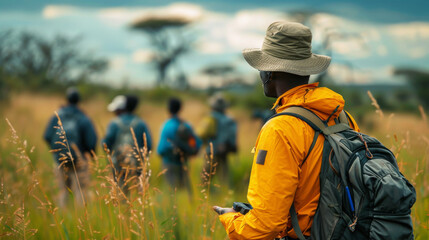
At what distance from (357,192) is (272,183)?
0.34 metres

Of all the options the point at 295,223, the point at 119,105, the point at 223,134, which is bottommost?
the point at 223,134

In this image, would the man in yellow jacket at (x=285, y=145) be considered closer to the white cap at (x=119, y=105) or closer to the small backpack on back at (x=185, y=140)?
the white cap at (x=119, y=105)

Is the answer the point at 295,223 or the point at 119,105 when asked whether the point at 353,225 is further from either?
the point at 119,105

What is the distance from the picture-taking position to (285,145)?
1776 millimetres

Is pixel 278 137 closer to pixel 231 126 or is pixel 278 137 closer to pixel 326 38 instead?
pixel 231 126

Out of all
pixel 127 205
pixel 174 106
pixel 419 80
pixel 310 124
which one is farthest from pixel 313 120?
pixel 419 80

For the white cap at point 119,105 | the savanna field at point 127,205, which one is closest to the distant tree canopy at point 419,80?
the savanna field at point 127,205

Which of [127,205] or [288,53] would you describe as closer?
[288,53]

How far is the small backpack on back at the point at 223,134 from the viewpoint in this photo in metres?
7.13

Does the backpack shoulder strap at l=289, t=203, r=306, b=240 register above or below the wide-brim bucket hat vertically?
below

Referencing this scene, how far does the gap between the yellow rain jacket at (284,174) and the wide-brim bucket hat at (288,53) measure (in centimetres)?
15

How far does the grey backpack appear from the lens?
1.70 meters

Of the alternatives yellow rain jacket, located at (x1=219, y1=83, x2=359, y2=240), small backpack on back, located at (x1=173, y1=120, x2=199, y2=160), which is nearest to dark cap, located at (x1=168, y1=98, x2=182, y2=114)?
small backpack on back, located at (x1=173, y1=120, x2=199, y2=160)

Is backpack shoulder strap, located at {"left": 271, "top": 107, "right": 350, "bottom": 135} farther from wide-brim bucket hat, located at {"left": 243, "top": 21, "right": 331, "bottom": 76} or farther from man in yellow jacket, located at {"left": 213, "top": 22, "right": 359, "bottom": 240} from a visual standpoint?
wide-brim bucket hat, located at {"left": 243, "top": 21, "right": 331, "bottom": 76}
